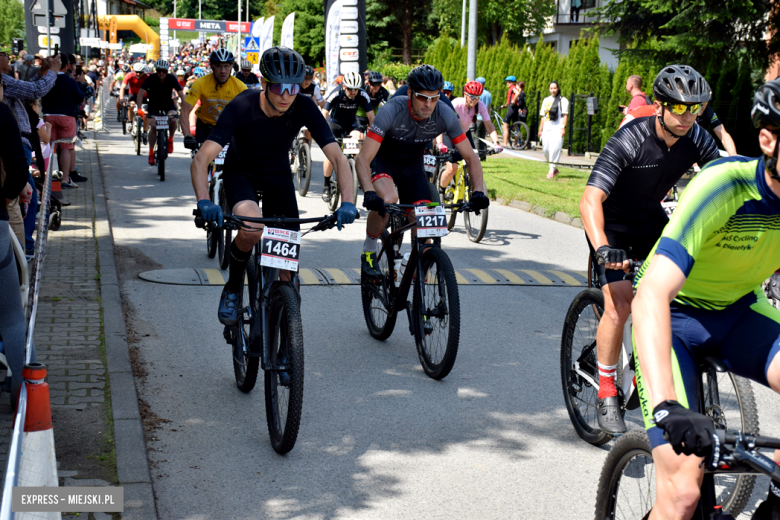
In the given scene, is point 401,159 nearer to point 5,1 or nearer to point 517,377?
point 517,377

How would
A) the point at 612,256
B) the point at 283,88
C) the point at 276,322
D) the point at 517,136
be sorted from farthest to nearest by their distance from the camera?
the point at 517,136, the point at 283,88, the point at 276,322, the point at 612,256

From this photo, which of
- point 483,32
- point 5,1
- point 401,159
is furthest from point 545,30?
point 401,159

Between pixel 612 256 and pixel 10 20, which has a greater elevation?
pixel 10 20

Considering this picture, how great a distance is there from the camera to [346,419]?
5195mm

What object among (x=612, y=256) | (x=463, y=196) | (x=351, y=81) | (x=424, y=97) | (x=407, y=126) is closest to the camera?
(x=612, y=256)

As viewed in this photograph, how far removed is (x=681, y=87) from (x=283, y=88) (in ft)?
7.22

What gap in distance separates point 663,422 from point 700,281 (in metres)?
0.89

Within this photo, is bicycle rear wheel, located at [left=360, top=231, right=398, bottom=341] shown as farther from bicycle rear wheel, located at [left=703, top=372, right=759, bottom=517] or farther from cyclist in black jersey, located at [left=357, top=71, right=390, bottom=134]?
cyclist in black jersey, located at [left=357, top=71, right=390, bottom=134]

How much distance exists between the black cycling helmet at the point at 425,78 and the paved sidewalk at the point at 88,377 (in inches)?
109

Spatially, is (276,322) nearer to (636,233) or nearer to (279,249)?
(279,249)

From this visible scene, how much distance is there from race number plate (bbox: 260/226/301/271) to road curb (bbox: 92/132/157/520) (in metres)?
1.15

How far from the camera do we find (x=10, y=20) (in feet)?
257

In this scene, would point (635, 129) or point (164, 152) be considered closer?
point (635, 129)

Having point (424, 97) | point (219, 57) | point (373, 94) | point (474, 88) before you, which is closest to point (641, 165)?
point (424, 97)
